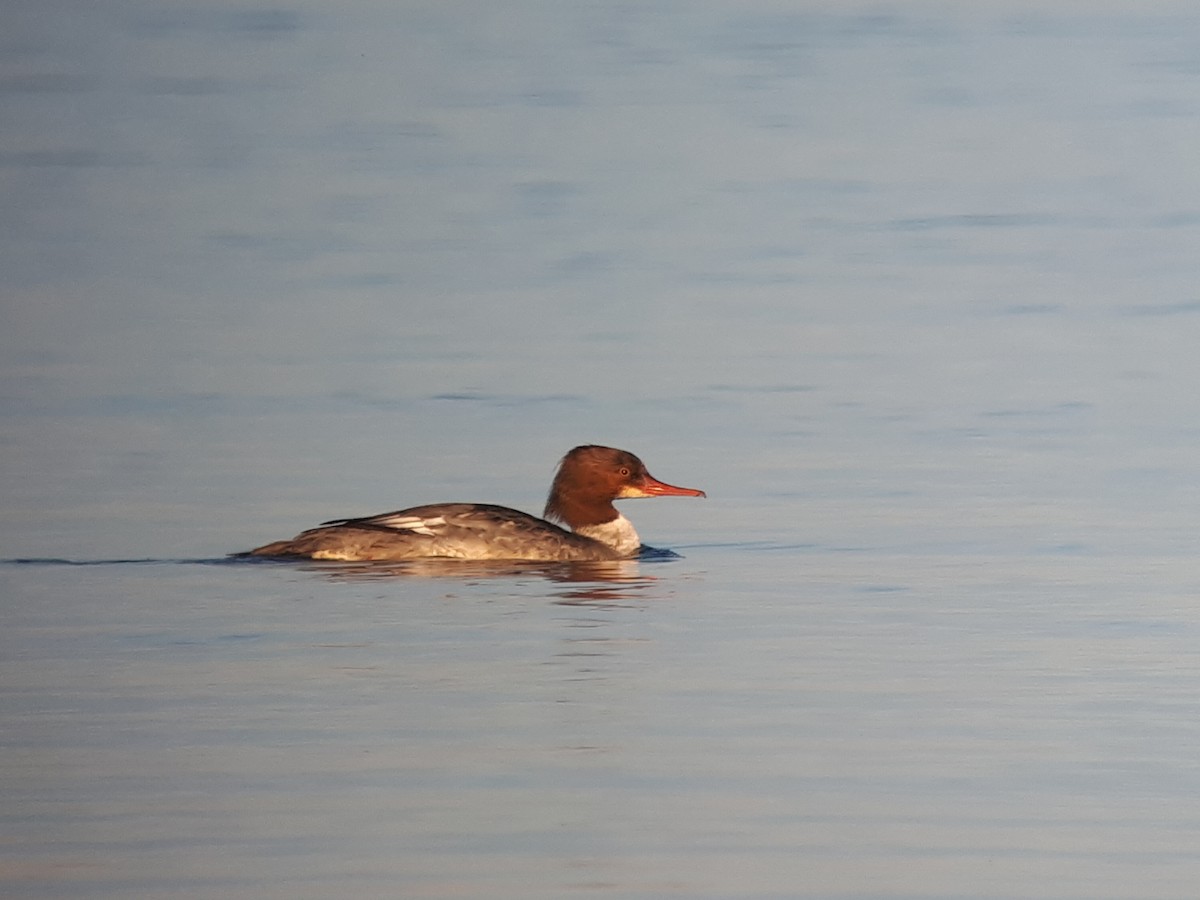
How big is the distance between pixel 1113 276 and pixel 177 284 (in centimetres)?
670

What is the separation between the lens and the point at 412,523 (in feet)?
38.3

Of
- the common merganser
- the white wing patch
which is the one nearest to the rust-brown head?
the common merganser

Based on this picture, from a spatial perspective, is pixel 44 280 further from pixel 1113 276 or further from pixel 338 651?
pixel 338 651

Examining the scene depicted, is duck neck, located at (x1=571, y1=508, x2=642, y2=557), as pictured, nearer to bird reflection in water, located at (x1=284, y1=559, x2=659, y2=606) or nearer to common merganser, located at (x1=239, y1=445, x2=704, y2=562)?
common merganser, located at (x1=239, y1=445, x2=704, y2=562)

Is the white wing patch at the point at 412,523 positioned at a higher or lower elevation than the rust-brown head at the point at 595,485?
lower

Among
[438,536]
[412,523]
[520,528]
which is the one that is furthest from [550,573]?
[412,523]

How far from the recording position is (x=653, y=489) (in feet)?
41.4

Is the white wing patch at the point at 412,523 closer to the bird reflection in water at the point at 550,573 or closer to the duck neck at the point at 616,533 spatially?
the bird reflection in water at the point at 550,573

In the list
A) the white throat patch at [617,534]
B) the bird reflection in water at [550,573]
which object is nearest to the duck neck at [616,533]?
the white throat patch at [617,534]

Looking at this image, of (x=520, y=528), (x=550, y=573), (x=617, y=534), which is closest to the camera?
(x=550, y=573)

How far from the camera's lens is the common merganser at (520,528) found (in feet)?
37.9

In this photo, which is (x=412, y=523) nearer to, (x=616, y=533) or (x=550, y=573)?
(x=550, y=573)

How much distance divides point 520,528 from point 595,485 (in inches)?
32.5

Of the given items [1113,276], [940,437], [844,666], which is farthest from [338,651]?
[1113,276]
